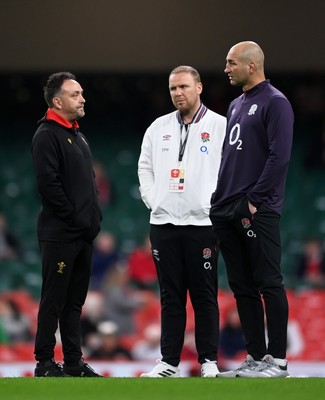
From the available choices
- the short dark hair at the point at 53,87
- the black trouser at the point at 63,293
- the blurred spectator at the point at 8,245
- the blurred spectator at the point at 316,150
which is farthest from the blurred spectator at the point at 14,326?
the short dark hair at the point at 53,87

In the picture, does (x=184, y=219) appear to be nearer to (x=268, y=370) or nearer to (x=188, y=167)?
(x=188, y=167)

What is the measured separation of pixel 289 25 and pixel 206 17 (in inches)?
36.9

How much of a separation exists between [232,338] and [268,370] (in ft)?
20.6

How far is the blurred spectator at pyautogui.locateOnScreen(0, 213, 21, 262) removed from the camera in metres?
12.6

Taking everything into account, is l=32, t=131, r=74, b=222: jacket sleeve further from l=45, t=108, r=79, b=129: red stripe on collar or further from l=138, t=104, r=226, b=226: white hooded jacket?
l=138, t=104, r=226, b=226: white hooded jacket

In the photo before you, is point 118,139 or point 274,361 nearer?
point 274,361

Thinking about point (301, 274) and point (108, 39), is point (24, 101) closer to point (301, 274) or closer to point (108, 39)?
point (108, 39)

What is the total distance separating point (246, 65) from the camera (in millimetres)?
5477

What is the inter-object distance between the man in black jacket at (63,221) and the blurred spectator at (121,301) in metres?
6.04

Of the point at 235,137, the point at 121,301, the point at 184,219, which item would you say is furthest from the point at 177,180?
the point at 121,301

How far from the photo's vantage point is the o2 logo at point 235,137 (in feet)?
17.8

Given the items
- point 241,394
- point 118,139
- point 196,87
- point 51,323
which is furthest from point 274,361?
point 118,139

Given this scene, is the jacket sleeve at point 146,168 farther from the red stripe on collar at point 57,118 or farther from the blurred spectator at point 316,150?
the blurred spectator at point 316,150

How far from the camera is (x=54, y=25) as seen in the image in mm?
11523
